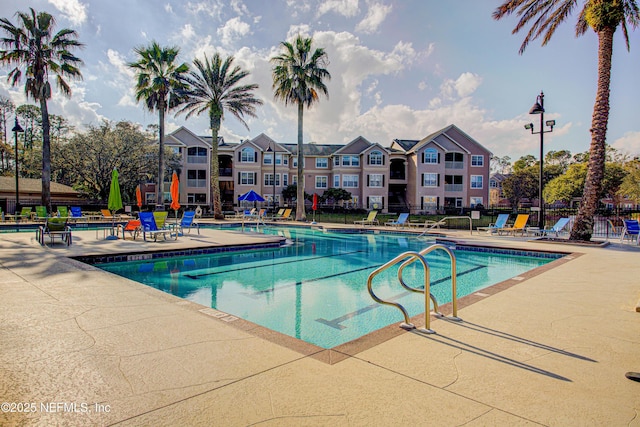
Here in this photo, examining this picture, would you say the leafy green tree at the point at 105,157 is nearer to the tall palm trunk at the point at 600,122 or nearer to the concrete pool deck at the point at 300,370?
the concrete pool deck at the point at 300,370

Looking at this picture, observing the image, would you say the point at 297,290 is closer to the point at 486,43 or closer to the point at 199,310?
the point at 199,310

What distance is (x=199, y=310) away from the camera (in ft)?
16.4

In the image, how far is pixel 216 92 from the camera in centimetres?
2850

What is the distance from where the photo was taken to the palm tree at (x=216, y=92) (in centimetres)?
2795

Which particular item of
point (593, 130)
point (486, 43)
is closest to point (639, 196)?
point (593, 130)

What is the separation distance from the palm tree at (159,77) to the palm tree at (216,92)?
31.3 inches

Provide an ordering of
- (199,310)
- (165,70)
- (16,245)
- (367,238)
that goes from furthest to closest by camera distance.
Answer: (165,70) → (367,238) → (16,245) → (199,310)

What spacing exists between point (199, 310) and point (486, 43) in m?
16.1

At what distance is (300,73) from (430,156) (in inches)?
760

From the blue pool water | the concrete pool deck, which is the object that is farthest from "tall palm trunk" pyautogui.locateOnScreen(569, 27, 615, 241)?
the concrete pool deck

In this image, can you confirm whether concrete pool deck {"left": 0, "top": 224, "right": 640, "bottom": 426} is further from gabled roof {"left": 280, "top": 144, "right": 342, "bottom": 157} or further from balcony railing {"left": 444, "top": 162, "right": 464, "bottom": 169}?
gabled roof {"left": 280, "top": 144, "right": 342, "bottom": 157}

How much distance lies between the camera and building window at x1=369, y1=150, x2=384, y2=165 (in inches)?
1649

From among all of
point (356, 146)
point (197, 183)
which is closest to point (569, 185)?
point (356, 146)

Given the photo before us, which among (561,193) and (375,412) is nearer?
(375,412)
